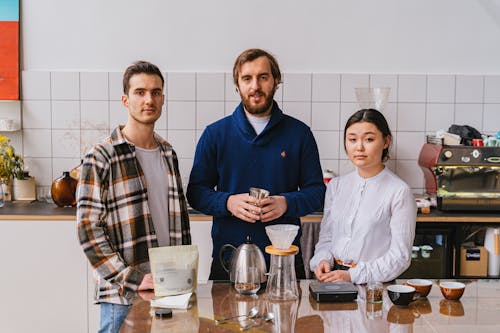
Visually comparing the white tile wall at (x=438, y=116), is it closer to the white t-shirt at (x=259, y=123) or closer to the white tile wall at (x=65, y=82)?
the white t-shirt at (x=259, y=123)

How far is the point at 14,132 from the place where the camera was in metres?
3.96

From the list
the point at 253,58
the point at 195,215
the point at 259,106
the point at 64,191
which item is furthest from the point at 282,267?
the point at 64,191

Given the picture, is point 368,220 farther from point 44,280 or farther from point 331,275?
point 44,280

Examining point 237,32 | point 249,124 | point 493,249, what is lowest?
point 493,249

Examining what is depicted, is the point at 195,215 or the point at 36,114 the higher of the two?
the point at 36,114

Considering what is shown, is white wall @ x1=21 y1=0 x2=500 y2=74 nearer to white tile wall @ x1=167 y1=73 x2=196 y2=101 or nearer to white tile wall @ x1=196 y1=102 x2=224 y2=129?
white tile wall @ x1=167 y1=73 x2=196 y2=101

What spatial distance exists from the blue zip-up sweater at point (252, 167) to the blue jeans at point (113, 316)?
0.48 meters

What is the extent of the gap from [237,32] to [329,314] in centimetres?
257

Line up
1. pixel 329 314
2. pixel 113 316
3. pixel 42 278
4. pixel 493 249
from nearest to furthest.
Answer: pixel 329 314, pixel 113 316, pixel 42 278, pixel 493 249

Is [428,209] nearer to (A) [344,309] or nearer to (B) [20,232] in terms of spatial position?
(A) [344,309]

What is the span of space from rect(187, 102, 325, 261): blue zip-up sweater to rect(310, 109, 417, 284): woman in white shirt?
0.52ft

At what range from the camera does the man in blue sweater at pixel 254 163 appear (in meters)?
2.31

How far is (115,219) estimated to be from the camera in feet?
6.66

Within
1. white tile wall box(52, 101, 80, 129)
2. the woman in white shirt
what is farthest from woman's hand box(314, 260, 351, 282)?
white tile wall box(52, 101, 80, 129)
